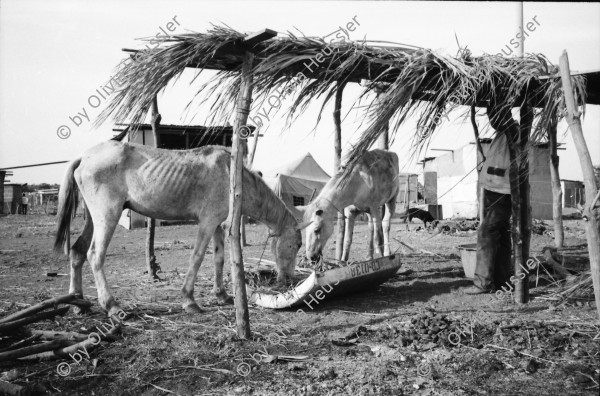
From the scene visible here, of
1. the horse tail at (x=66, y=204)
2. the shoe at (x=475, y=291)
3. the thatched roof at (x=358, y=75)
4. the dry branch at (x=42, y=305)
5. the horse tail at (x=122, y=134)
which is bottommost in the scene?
the shoe at (x=475, y=291)

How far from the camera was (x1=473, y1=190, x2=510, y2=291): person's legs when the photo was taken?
7.21 m

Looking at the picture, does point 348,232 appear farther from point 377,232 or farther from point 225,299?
point 225,299

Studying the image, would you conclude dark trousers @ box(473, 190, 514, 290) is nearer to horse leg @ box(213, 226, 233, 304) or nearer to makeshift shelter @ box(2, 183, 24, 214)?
horse leg @ box(213, 226, 233, 304)

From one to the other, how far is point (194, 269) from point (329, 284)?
1911 mm

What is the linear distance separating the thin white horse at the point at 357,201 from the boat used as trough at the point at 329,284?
1738 millimetres

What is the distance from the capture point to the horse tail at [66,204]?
21.6ft

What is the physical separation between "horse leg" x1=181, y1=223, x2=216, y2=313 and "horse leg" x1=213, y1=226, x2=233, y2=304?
60cm

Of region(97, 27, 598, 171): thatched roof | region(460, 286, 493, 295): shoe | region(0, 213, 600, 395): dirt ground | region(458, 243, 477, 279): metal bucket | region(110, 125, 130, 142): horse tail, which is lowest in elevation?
region(0, 213, 600, 395): dirt ground

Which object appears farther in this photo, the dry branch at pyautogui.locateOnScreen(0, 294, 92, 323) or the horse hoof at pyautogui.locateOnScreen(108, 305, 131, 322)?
the horse hoof at pyautogui.locateOnScreen(108, 305, 131, 322)

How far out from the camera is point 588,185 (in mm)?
4316

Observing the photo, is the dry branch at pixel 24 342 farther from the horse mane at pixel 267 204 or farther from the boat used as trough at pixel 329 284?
the horse mane at pixel 267 204

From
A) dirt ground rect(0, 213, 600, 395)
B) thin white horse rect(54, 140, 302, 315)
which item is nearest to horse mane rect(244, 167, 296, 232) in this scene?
thin white horse rect(54, 140, 302, 315)

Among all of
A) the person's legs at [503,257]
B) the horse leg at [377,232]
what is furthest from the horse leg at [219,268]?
the person's legs at [503,257]

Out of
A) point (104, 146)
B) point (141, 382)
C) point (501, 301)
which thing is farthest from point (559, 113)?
point (104, 146)
